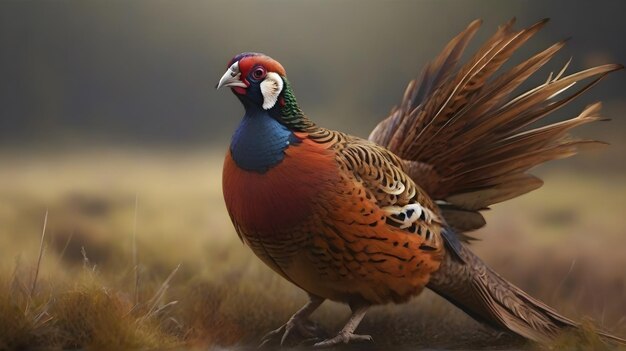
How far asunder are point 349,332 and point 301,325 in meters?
0.19

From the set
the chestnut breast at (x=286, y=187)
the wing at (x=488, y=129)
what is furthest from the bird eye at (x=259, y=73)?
the wing at (x=488, y=129)

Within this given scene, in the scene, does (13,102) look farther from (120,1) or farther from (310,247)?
(310,247)

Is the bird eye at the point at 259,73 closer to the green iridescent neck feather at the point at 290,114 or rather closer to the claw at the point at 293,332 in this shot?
the green iridescent neck feather at the point at 290,114

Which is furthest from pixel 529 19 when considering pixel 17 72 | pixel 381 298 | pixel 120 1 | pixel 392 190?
pixel 17 72

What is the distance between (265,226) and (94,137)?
83 cm

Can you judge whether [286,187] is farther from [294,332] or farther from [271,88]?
[294,332]

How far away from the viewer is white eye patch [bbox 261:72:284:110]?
1.88 meters

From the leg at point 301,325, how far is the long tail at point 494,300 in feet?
1.19

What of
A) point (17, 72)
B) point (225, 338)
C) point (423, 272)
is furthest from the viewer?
point (17, 72)

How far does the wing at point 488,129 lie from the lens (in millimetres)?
2057

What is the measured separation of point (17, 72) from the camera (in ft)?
7.65

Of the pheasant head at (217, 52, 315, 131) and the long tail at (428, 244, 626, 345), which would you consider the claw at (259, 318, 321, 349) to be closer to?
the long tail at (428, 244, 626, 345)

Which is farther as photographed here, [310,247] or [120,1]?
[120,1]

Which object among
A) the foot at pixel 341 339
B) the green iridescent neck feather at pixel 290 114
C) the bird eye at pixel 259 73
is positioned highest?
the bird eye at pixel 259 73
